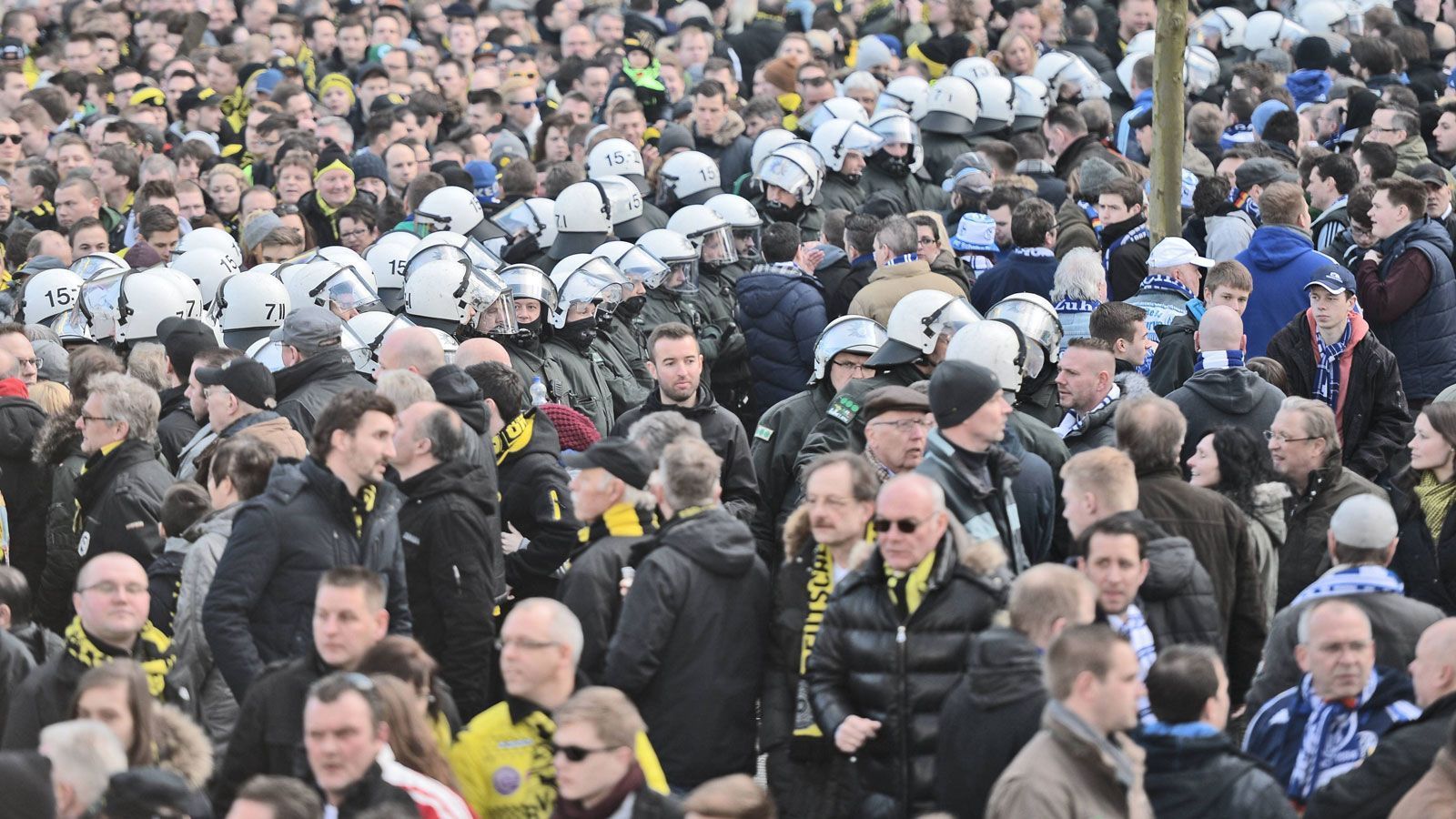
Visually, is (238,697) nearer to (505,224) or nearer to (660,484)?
(660,484)

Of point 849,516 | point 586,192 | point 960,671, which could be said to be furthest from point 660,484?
point 586,192

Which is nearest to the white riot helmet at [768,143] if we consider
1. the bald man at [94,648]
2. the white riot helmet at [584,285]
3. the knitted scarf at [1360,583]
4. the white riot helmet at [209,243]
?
the white riot helmet at [584,285]

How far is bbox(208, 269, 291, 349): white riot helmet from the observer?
1073 centimetres

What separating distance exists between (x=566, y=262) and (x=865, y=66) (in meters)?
8.63

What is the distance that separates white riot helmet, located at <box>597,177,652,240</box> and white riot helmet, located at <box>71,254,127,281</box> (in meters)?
2.97

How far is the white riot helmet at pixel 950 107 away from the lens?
664 inches

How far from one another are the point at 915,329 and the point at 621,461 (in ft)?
7.31

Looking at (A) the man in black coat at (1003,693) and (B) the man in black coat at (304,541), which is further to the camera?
(B) the man in black coat at (304,541)

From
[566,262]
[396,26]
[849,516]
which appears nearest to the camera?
[849,516]

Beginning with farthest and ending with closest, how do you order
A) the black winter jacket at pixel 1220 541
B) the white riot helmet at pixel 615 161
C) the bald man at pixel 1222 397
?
1. the white riot helmet at pixel 615 161
2. the bald man at pixel 1222 397
3. the black winter jacket at pixel 1220 541

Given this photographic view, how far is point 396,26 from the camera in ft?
71.5

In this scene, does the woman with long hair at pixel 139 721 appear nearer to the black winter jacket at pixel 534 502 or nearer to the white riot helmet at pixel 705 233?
the black winter jacket at pixel 534 502

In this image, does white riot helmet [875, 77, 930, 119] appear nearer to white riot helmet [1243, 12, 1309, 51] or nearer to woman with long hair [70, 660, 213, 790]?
white riot helmet [1243, 12, 1309, 51]

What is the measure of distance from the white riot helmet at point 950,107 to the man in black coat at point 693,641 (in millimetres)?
10615
